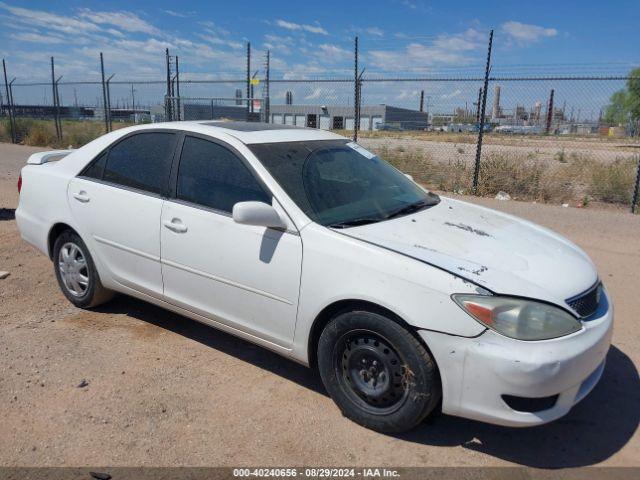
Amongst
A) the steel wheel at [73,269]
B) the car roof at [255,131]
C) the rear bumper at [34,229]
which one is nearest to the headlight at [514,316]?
the car roof at [255,131]

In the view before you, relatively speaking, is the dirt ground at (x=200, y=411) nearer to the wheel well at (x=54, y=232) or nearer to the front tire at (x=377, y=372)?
the front tire at (x=377, y=372)

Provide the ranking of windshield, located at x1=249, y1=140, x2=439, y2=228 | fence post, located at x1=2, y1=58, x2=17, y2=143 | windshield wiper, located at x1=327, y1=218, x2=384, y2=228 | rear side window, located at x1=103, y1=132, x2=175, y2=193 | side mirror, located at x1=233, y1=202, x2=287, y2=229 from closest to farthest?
side mirror, located at x1=233, y1=202, x2=287, y2=229 → windshield wiper, located at x1=327, y1=218, x2=384, y2=228 → windshield, located at x1=249, y1=140, x2=439, y2=228 → rear side window, located at x1=103, y1=132, x2=175, y2=193 → fence post, located at x1=2, y1=58, x2=17, y2=143

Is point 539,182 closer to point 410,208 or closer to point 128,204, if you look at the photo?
point 410,208

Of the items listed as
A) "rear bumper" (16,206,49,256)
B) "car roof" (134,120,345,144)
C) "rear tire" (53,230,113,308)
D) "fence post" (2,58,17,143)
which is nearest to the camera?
"car roof" (134,120,345,144)

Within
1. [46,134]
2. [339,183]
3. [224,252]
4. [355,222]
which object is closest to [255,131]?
[339,183]

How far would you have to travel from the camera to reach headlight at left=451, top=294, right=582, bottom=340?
254 centimetres

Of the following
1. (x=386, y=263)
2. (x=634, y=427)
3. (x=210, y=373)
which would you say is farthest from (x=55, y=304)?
(x=634, y=427)

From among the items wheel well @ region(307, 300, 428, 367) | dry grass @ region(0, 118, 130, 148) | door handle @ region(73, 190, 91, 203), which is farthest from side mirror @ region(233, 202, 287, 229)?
dry grass @ region(0, 118, 130, 148)

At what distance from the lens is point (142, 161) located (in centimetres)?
398

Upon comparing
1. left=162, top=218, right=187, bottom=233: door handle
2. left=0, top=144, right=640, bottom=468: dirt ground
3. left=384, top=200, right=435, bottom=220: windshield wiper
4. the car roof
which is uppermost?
the car roof

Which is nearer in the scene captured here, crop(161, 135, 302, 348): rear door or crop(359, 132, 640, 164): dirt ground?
crop(161, 135, 302, 348): rear door

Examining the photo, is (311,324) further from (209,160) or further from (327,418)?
(209,160)

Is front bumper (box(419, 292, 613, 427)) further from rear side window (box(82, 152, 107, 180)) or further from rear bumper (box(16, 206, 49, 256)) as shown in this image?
rear bumper (box(16, 206, 49, 256))

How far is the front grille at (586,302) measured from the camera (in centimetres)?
275
